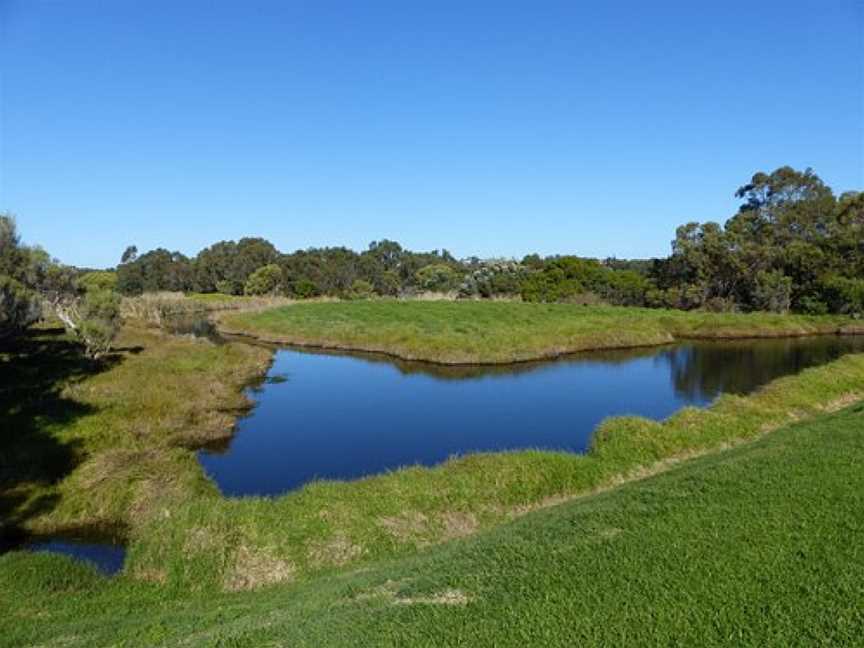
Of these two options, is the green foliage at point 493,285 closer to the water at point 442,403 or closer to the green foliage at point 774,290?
the green foliage at point 774,290

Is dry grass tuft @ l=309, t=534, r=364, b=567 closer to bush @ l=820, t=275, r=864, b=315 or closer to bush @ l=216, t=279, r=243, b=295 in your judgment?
bush @ l=820, t=275, r=864, b=315

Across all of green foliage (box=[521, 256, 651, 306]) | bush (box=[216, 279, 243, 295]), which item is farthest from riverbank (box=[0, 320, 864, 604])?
bush (box=[216, 279, 243, 295])

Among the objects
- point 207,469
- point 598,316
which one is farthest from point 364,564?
point 598,316

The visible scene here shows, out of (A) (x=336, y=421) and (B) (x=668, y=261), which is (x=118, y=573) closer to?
(A) (x=336, y=421)

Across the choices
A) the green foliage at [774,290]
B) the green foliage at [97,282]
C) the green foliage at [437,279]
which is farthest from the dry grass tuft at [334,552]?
the green foliage at [437,279]

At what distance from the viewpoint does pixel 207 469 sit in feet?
60.5

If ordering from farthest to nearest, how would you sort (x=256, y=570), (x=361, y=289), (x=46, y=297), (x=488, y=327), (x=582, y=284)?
(x=361, y=289)
(x=582, y=284)
(x=488, y=327)
(x=46, y=297)
(x=256, y=570)

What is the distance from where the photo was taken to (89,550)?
12.7 metres

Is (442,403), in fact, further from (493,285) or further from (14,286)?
(493,285)

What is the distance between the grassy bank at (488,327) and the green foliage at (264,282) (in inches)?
1308

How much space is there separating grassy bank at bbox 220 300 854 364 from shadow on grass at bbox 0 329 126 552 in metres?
18.3

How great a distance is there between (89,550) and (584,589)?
10.4m

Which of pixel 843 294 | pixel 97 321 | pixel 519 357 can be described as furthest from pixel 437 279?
pixel 97 321

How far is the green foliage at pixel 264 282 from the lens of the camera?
93375 mm
